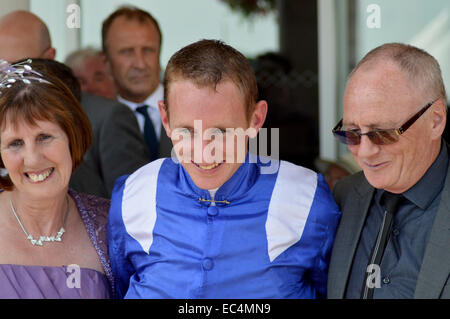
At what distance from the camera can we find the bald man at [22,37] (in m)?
3.45

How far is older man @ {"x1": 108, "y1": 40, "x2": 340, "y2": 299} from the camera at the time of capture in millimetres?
2252

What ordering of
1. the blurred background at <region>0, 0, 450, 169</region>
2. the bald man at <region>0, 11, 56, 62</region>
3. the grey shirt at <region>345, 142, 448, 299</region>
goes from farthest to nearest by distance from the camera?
the blurred background at <region>0, 0, 450, 169</region>, the bald man at <region>0, 11, 56, 62</region>, the grey shirt at <region>345, 142, 448, 299</region>

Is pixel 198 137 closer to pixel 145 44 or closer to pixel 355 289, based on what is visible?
pixel 355 289

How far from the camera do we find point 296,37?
21.8 feet

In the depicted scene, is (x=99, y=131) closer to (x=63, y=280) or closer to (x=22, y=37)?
(x=22, y=37)

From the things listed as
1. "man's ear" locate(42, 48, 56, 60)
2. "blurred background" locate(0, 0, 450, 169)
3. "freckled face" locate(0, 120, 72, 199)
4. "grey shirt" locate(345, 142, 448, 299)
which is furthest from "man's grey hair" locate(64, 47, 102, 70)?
"grey shirt" locate(345, 142, 448, 299)

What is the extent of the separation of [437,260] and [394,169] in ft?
1.19

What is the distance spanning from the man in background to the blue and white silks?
8.39ft

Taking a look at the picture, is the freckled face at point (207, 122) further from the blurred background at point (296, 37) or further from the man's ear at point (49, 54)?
the blurred background at point (296, 37)

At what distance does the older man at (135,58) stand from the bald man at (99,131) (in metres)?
0.60

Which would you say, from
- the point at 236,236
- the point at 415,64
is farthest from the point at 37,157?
the point at 415,64

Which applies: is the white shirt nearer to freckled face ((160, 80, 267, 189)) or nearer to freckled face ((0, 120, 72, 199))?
freckled face ((0, 120, 72, 199))

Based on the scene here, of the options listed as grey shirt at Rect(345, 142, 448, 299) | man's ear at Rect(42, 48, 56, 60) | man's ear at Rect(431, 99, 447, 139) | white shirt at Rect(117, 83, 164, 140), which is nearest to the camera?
grey shirt at Rect(345, 142, 448, 299)

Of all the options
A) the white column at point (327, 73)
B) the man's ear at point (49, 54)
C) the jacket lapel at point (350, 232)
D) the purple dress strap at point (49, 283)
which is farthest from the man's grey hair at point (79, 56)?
the jacket lapel at point (350, 232)
